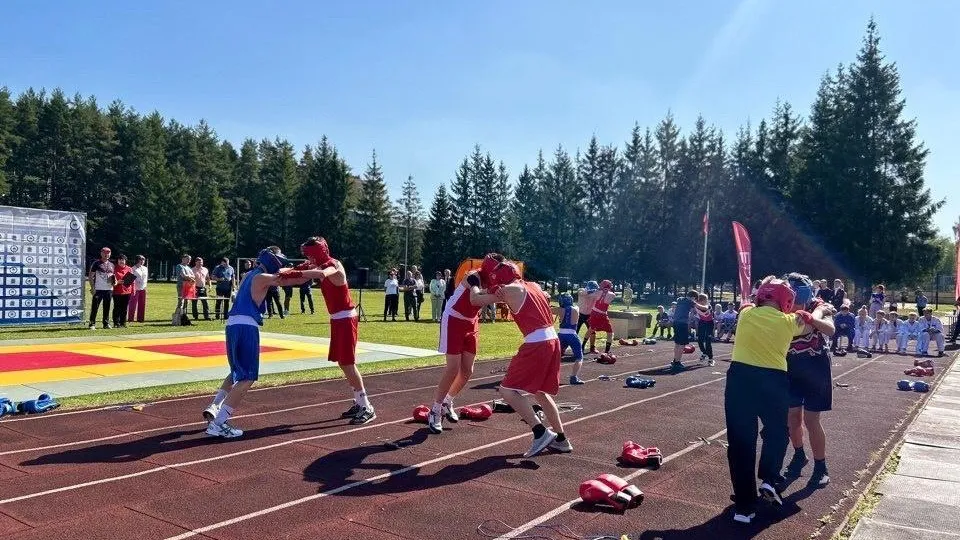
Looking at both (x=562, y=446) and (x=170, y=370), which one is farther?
(x=170, y=370)

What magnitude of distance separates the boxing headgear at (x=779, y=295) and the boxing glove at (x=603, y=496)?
189 centimetres

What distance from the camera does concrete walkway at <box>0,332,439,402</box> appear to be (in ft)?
32.0

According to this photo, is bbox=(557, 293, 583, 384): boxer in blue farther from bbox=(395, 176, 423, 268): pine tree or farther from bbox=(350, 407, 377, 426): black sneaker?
bbox=(395, 176, 423, 268): pine tree

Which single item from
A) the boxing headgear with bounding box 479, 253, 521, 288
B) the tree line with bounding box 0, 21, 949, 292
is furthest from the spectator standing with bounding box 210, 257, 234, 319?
the tree line with bounding box 0, 21, 949, 292

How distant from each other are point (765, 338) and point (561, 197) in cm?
6835

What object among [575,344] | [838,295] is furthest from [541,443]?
[838,295]

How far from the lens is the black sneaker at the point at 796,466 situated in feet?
21.5

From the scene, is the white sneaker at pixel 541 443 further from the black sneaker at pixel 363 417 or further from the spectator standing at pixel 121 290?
the spectator standing at pixel 121 290

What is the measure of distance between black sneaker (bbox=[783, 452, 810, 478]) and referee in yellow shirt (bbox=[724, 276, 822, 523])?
1217mm

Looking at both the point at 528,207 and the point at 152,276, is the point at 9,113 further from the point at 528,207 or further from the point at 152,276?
the point at 528,207

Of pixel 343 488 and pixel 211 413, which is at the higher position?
pixel 211 413

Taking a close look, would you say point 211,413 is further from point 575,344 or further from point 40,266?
point 40,266

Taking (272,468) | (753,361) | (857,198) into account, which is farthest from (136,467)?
(857,198)

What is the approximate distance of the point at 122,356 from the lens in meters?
13.4
